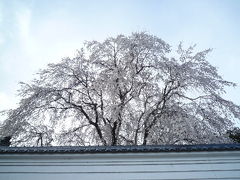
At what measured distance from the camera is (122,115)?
14875 mm

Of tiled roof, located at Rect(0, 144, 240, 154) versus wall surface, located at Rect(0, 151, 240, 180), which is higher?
tiled roof, located at Rect(0, 144, 240, 154)

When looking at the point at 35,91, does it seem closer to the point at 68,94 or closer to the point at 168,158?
the point at 68,94

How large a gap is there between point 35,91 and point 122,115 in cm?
555

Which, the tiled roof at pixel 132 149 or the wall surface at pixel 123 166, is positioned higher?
the tiled roof at pixel 132 149

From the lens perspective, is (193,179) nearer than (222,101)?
Yes

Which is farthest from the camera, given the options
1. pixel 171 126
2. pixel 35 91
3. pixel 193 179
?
pixel 35 91

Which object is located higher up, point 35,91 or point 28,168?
point 35,91

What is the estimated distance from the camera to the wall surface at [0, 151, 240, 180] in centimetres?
662

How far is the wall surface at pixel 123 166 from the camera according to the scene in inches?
261

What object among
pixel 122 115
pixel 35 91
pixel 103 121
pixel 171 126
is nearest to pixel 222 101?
pixel 171 126

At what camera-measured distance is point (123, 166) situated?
6867mm

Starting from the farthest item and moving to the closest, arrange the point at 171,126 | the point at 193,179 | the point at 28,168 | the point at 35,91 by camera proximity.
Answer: the point at 35,91, the point at 171,126, the point at 28,168, the point at 193,179

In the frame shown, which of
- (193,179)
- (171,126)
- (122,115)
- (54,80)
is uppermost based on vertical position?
(54,80)

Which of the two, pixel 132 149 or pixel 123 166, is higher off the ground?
pixel 132 149
